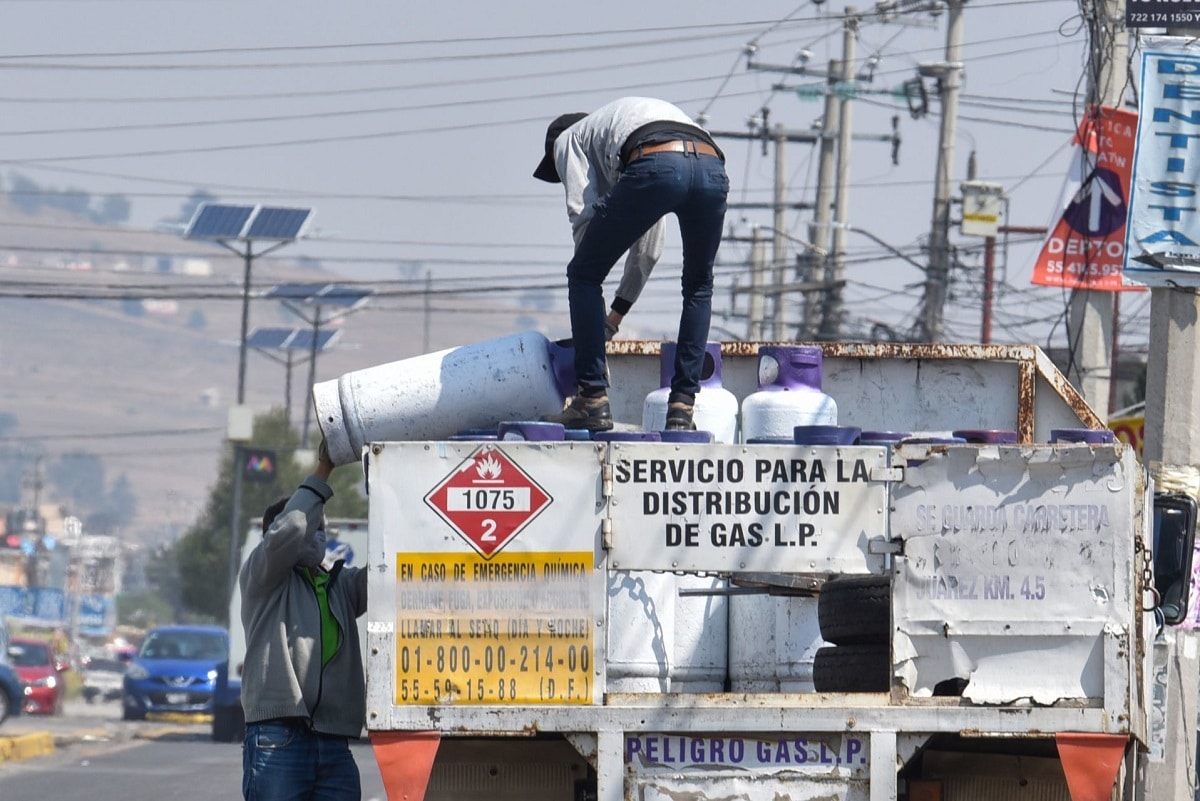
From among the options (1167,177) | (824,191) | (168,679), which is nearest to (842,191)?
(824,191)

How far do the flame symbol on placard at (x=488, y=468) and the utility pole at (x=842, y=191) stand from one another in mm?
27619

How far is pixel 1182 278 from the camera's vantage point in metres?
9.51

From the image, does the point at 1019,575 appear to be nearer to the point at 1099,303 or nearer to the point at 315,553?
the point at 315,553

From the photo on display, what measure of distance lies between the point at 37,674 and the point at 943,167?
55.4 feet

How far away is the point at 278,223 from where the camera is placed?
5878cm

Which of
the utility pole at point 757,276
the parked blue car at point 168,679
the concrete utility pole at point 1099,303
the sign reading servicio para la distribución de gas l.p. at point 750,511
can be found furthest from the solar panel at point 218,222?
the sign reading servicio para la distribución de gas l.p. at point 750,511

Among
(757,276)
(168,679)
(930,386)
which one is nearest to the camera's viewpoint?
(930,386)

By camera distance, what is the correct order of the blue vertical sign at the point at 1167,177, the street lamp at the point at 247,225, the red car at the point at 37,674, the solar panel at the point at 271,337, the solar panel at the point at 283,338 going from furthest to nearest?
the solar panel at the point at 271,337
the solar panel at the point at 283,338
the street lamp at the point at 247,225
the red car at the point at 37,674
the blue vertical sign at the point at 1167,177

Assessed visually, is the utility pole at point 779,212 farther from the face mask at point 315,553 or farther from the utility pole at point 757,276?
the face mask at point 315,553

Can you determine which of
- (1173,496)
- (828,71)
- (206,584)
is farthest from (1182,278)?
(206,584)

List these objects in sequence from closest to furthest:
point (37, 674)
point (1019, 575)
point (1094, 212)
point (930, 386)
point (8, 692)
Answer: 1. point (1019, 575)
2. point (930, 386)
3. point (1094, 212)
4. point (8, 692)
5. point (37, 674)

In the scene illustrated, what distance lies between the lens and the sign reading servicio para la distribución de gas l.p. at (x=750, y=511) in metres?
5.23

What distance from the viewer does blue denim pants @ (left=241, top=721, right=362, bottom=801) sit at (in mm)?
6211

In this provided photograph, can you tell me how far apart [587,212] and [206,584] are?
213 ft
